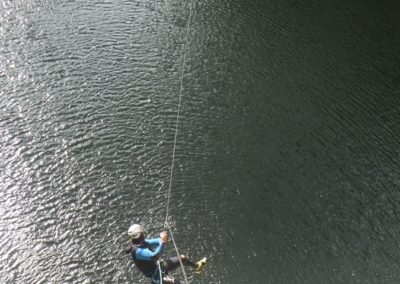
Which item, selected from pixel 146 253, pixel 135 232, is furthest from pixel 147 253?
pixel 135 232

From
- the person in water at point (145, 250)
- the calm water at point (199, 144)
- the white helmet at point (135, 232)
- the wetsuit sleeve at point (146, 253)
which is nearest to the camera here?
the white helmet at point (135, 232)

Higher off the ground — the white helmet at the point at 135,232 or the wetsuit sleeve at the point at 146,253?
the white helmet at the point at 135,232

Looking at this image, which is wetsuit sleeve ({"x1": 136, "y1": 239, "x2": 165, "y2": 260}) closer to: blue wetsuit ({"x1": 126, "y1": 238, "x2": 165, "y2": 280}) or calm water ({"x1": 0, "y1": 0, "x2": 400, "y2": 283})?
blue wetsuit ({"x1": 126, "y1": 238, "x2": 165, "y2": 280})

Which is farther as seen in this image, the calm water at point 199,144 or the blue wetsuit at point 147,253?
the calm water at point 199,144

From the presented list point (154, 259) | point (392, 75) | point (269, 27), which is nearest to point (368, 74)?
point (392, 75)

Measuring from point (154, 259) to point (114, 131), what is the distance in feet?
26.4

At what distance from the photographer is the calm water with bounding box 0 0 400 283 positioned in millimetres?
12164

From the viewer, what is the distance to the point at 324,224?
13594 millimetres

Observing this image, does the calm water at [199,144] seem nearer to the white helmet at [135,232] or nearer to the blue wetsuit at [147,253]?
the blue wetsuit at [147,253]

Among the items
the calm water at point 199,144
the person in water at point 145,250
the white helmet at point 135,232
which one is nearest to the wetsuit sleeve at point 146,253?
the person in water at point 145,250

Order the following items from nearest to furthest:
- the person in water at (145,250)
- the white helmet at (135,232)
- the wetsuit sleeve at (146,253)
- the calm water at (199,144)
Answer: the white helmet at (135,232) → the person in water at (145,250) → the wetsuit sleeve at (146,253) → the calm water at (199,144)

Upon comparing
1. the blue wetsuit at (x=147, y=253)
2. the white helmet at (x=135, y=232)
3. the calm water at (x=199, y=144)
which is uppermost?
the white helmet at (x=135, y=232)

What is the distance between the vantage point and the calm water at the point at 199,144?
12164 mm

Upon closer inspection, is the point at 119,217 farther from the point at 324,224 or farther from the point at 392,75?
the point at 392,75
